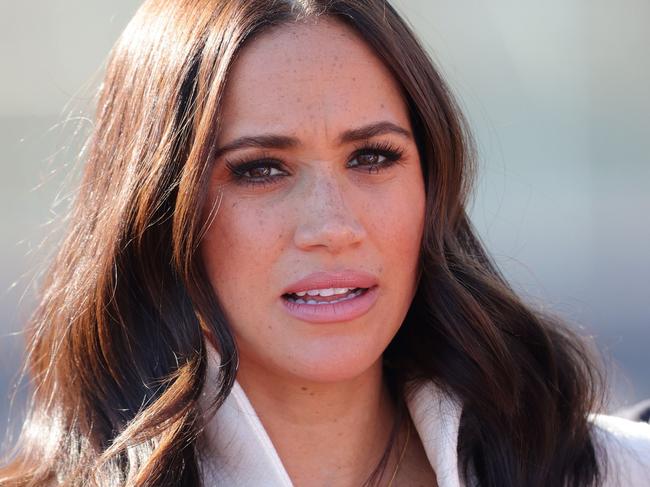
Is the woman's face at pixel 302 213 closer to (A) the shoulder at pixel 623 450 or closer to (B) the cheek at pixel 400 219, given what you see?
(B) the cheek at pixel 400 219

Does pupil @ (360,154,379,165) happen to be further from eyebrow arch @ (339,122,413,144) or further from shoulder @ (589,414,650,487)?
shoulder @ (589,414,650,487)

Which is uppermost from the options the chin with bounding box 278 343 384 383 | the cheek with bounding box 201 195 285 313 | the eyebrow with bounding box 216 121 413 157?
the eyebrow with bounding box 216 121 413 157

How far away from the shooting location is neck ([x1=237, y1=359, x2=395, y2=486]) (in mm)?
2299

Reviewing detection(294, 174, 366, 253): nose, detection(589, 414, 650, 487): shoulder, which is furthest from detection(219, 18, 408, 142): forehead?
detection(589, 414, 650, 487): shoulder

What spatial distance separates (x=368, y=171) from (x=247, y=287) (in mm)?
327

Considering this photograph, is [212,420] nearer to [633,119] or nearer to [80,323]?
[80,323]

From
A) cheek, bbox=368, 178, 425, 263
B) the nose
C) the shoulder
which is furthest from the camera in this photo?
the shoulder

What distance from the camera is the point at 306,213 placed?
213cm

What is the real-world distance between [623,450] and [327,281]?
0.76 metres

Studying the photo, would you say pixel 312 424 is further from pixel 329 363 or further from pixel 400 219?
pixel 400 219

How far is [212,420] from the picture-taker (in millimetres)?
2229

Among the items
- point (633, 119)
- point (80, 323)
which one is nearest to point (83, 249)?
point (80, 323)

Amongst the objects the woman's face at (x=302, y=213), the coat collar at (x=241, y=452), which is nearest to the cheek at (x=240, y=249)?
the woman's face at (x=302, y=213)

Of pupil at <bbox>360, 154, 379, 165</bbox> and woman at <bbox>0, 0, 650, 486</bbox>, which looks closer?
woman at <bbox>0, 0, 650, 486</bbox>
